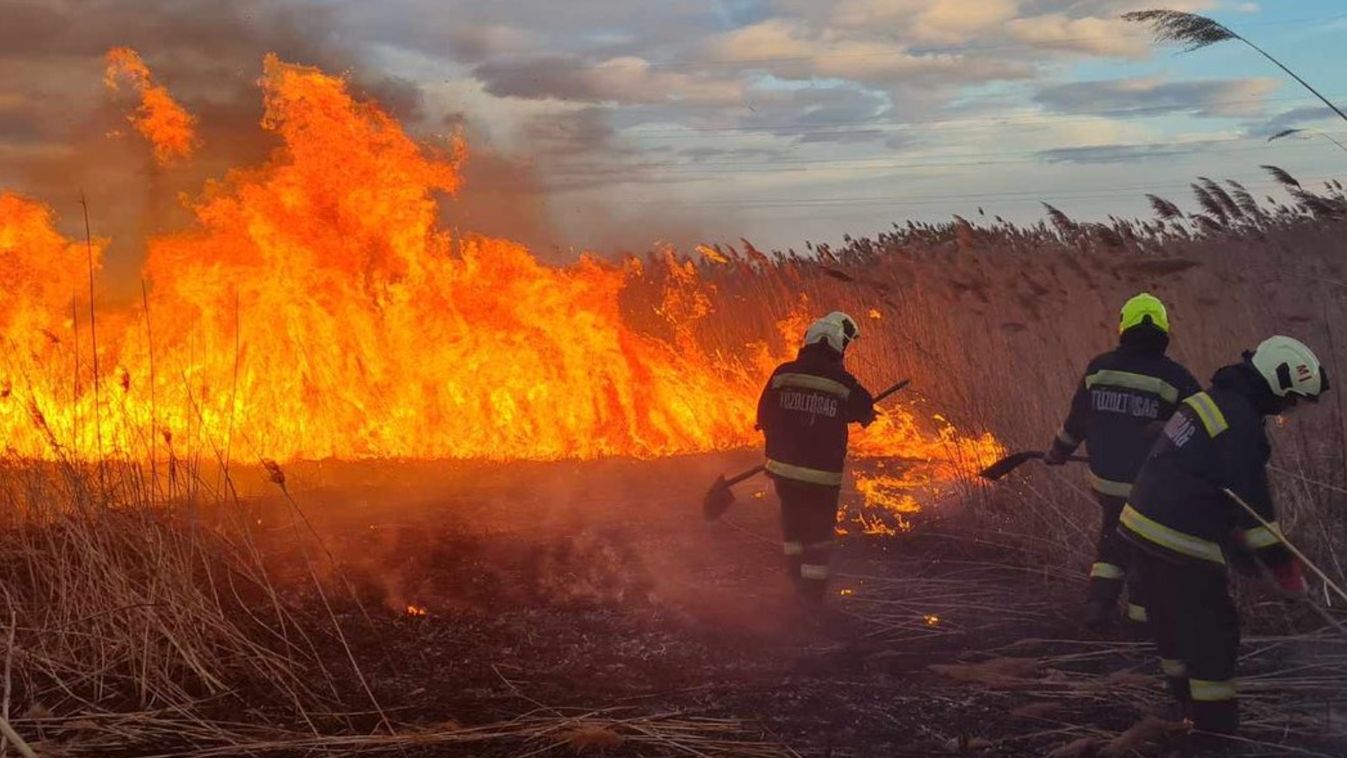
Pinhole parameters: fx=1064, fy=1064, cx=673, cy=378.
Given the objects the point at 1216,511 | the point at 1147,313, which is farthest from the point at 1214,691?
the point at 1147,313

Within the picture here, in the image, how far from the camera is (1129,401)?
580 centimetres

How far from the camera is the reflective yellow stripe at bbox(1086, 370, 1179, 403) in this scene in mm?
5738

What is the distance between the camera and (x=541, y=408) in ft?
36.7

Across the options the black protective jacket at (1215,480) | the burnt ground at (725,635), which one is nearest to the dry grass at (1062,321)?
the burnt ground at (725,635)

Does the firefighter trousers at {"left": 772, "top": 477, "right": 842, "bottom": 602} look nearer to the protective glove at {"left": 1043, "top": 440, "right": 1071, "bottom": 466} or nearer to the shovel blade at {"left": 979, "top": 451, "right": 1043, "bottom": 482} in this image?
the shovel blade at {"left": 979, "top": 451, "right": 1043, "bottom": 482}

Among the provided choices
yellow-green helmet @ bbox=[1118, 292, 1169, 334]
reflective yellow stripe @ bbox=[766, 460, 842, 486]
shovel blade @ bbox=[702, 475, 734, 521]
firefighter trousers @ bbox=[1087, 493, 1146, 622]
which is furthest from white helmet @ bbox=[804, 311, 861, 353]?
firefighter trousers @ bbox=[1087, 493, 1146, 622]

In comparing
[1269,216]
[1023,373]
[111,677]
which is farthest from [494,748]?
[1269,216]

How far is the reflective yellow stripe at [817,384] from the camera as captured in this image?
6469 millimetres

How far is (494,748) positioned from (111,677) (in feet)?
6.26

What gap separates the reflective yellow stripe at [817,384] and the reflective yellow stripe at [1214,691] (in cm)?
266

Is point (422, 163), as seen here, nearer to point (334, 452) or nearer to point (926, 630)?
point (334, 452)

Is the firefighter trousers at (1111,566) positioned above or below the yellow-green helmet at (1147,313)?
below

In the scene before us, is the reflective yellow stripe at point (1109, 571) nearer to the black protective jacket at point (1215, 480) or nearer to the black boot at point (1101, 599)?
the black boot at point (1101, 599)

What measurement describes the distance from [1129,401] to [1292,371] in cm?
166
